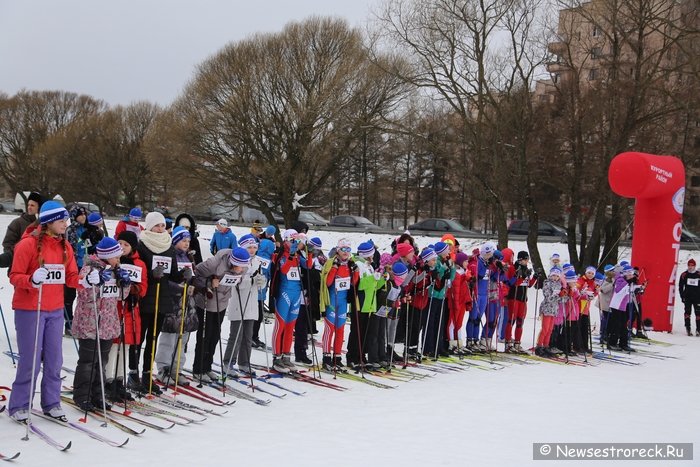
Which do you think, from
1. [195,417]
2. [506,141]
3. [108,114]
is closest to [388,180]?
[506,141]

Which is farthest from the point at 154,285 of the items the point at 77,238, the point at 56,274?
the point at 77,238

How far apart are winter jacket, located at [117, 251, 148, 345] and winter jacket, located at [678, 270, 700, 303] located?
13014mm

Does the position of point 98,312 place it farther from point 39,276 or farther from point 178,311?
point 178,311

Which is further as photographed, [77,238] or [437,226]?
[437,226]

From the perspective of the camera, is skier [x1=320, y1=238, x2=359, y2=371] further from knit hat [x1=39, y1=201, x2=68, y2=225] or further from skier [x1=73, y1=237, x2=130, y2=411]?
knit hat [x1=39, y1=201, x2=68, y2=225]

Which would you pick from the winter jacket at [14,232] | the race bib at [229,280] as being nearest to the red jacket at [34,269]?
the race bib at [229,280]

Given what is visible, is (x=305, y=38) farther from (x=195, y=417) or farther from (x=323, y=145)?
(x=195, y=417)

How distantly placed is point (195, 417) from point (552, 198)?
30.2m

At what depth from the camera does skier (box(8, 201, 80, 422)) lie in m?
5.39

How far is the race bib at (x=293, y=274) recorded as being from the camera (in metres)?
8.27

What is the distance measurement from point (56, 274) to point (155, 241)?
1.24m

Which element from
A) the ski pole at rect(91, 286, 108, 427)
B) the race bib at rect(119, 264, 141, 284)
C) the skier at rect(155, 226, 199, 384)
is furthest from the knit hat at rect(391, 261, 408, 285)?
the ski pole at rect(91, 286, 108, 427)

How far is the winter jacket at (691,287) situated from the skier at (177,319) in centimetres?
1225

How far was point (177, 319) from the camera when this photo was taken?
6914 mm
